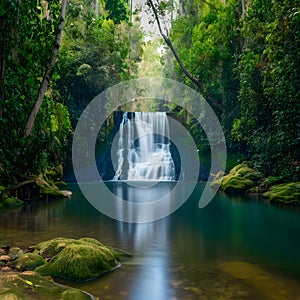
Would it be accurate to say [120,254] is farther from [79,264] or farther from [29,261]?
[29,261]

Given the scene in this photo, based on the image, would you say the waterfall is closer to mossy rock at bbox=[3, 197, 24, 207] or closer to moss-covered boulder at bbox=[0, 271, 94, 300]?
mossy rock at bbox=[3, 197, 24, 207]

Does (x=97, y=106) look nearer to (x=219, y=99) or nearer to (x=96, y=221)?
(x=219, y=99)

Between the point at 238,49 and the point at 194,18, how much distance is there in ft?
29.2

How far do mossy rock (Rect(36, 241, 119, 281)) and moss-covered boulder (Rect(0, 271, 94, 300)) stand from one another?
0.80 meters

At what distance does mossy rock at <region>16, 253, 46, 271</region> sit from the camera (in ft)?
19.5

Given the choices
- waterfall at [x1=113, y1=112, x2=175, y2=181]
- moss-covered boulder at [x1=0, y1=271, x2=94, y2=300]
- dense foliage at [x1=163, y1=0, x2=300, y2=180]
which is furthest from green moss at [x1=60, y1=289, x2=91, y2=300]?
waterfall at [x1=113, y1=112, x2=175, y2=181]

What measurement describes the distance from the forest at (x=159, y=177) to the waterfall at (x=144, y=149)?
396mm

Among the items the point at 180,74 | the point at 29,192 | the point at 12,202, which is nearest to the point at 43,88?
the point at 12,202

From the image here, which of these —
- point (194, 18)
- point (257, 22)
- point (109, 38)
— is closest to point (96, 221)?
point (257, 22)

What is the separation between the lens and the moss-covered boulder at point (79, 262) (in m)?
5.78

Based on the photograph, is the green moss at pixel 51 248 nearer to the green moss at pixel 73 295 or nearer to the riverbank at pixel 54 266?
the riverbank at pixel 54 266

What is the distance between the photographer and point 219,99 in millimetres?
28203

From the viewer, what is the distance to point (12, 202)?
1398cm

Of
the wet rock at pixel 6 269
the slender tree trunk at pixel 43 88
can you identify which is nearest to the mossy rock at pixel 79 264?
the wet rock at pixel 6 269
